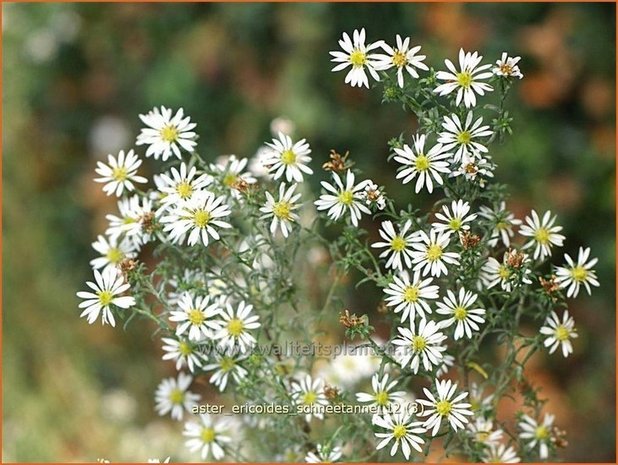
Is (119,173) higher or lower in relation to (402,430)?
higher

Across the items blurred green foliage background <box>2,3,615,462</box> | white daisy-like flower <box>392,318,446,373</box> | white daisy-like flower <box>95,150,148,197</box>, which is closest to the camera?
white daisy-like flower <box>392,318,446,373</box>

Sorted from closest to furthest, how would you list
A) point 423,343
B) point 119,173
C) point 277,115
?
point 423,343, point 119,173, point 277,115

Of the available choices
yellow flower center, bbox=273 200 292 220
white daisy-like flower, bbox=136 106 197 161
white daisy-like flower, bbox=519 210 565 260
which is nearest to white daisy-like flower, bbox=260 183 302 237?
yellow flower center, bbox=273 200 292 220

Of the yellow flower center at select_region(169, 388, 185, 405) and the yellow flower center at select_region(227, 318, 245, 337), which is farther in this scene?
the yellow flower center at select_region(169, 388, 185, 405)

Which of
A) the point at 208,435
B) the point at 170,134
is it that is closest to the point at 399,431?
the point at 208,435

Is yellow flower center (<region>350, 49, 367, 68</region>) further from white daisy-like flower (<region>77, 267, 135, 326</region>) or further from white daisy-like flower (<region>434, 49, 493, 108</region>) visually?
white daisy-like flower (<region>77, 267, 135, 326</region>)

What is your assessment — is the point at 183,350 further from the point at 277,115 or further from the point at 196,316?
the point at 277,115

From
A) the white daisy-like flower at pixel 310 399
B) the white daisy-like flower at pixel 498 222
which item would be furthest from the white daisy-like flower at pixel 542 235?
the white daisy-like flower at pixel 310 399
